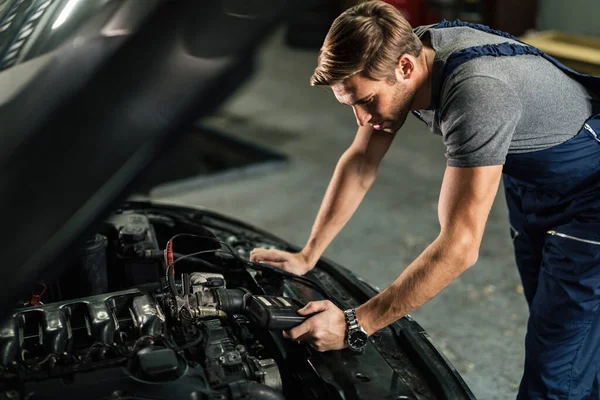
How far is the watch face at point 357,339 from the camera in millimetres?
1773

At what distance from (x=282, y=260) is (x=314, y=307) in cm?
47

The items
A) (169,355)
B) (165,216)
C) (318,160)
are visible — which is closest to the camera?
(169,355)

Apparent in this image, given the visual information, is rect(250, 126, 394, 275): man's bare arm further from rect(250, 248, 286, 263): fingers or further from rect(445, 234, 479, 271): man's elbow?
rect(445, 234, 479, 271): man's elbow

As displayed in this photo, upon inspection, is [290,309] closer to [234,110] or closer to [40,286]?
[40,286]

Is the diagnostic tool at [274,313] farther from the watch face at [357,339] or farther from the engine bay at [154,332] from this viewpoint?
the watch face at [357,339]

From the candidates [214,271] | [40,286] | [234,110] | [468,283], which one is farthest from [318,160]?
[40,286]

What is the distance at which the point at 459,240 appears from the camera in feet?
5.64

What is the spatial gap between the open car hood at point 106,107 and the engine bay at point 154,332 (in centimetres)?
26

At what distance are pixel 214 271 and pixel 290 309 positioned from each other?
49 centimetres

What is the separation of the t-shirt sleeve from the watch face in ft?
1.60

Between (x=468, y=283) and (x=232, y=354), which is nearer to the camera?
(x=232, y=354)

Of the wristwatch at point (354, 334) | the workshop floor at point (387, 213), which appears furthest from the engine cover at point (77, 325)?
the workshop floor at point (387, 213)

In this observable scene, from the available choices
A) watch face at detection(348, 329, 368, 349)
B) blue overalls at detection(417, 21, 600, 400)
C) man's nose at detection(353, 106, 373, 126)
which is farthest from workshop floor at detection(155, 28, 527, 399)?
watch face at detection(348, 329, 368, 349)

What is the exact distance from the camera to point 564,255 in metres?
2.04
